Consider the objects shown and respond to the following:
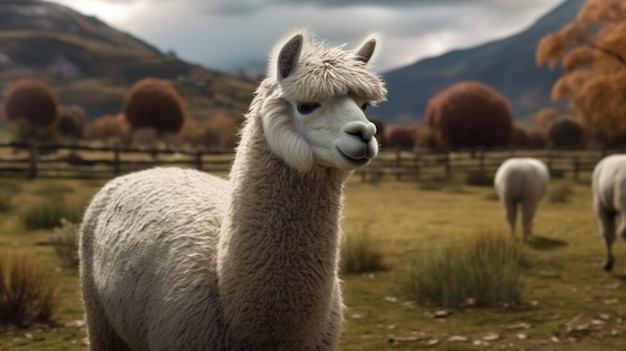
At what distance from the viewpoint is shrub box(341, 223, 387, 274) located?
932cm

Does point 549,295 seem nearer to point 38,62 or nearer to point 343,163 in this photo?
point 343,163

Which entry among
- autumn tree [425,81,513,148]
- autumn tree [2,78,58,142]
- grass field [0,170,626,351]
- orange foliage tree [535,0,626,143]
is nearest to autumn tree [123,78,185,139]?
autumn tree [2,78,58,142]

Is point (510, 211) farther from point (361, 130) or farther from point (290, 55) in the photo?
point (361, 130)

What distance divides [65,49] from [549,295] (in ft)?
526

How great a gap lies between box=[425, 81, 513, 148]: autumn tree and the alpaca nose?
38.4 m

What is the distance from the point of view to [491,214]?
51.7 ft

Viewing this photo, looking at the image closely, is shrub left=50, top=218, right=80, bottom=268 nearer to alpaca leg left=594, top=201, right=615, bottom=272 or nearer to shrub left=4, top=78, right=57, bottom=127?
alpaca leg left=594, top=201, right=615, bottom=272

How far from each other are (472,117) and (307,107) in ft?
126

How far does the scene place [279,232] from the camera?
3123 mm

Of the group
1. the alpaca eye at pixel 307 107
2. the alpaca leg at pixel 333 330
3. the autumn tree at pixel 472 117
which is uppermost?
the autumn tree at pixel 472 117

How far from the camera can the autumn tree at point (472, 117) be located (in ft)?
133

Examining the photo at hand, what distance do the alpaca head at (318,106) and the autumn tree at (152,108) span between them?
52040mm

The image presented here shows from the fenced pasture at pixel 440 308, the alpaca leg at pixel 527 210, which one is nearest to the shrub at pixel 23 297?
the fenced pasture at pixel 440 308

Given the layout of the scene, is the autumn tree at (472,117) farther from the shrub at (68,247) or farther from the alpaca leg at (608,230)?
the shrub at (68,247)
